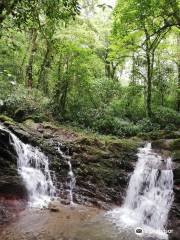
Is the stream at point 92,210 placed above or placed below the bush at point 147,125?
below

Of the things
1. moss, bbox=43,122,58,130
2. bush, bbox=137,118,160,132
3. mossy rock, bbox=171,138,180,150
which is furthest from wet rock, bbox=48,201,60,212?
bush, bbox=137,118,160,132

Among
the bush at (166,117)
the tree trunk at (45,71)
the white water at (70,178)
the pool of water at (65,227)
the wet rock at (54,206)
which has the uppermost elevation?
the tree trunk at (45,71)

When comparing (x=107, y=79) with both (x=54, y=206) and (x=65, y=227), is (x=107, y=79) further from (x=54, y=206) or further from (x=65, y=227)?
(x=65, y=227)

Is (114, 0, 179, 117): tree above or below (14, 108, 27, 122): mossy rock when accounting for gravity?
above

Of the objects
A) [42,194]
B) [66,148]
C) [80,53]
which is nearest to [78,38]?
[80,53]

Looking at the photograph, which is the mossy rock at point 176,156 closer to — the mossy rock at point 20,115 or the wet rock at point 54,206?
the wet rock at point 54,206

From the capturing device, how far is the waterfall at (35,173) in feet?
35.5

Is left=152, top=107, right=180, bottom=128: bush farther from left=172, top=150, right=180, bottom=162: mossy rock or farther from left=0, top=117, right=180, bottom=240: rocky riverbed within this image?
left=172, top=150, right=180, bottom=162: mossy rock

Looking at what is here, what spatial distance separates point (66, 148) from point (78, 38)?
7.62m

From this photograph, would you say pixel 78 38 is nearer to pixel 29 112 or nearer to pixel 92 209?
pixel 29 112

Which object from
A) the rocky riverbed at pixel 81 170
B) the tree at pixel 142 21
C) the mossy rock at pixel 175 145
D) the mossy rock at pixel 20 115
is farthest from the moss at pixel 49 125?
the tree at pixel 142 21

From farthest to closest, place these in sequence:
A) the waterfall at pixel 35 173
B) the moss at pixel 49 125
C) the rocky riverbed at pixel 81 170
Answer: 1. the moss at pixel 49 125
2. the waterfall at pixel 35 173
3. the rocky riverbed at pixel 81 170

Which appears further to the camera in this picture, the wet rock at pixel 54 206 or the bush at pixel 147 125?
the bush at pixel 147 125

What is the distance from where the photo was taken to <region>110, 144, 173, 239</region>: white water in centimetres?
1032
